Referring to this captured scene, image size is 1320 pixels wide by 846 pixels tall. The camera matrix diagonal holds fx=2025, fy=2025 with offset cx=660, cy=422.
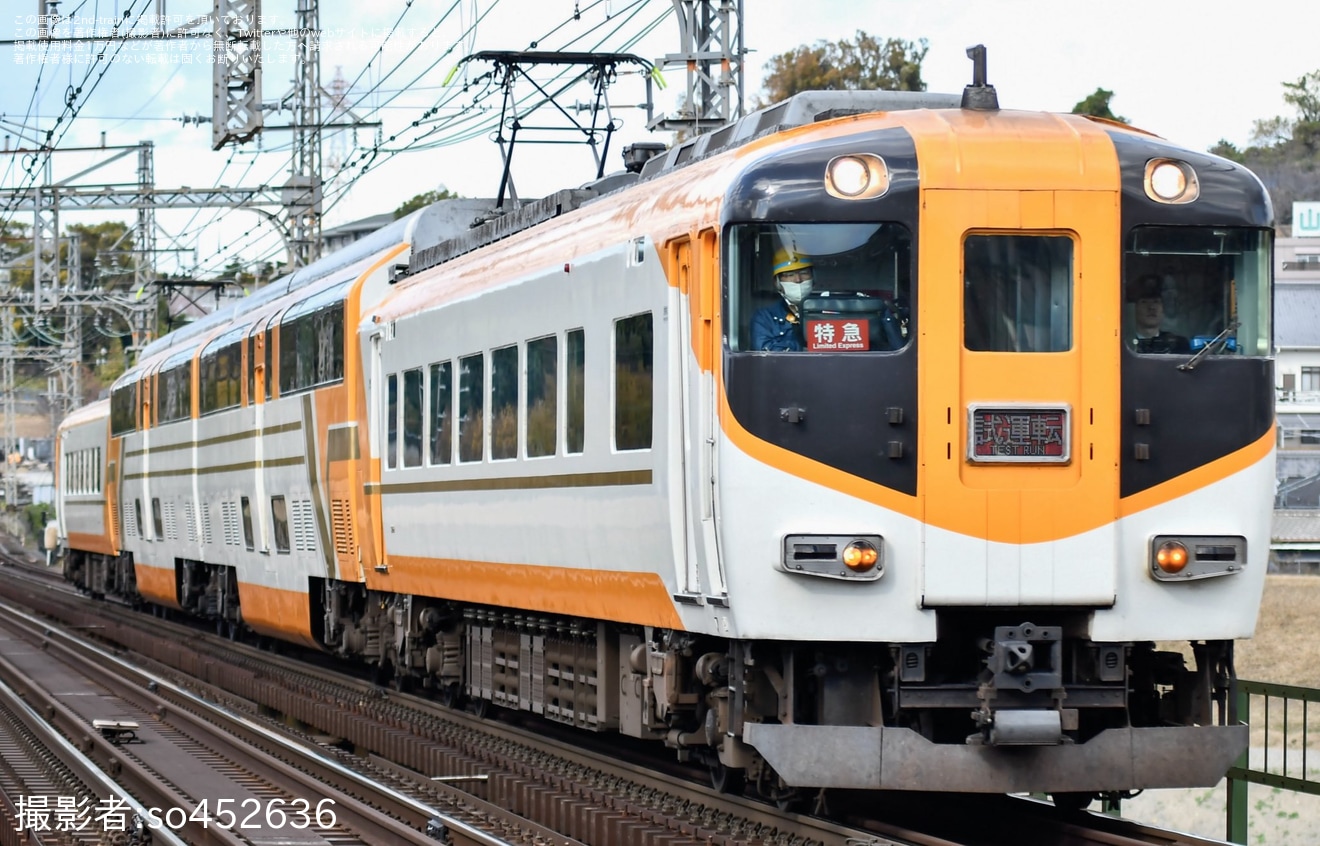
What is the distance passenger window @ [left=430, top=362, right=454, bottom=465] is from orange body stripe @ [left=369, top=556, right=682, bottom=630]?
0.71 meters

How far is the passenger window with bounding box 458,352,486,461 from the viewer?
12.6 metres

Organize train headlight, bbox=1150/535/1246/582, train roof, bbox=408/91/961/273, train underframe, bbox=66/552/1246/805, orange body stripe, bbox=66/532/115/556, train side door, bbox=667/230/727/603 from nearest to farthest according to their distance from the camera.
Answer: train underframe, bbox=66/552/1246/805
train headlight, bbox=1150/535/1246/582
train side door, bbox=667/230/727/603
train roof, bbox=408/91/961/273
orange body stripe, bbox=66/532/115/556

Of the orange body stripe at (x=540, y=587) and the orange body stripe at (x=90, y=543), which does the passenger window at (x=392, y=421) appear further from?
the orange body stripe at (x=90, y=543)

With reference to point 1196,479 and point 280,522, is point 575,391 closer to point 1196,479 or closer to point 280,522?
point 1196,479

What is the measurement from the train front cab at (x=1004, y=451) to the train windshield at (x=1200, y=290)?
0.01 meters

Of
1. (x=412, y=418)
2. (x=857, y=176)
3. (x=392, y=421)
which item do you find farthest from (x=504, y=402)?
(x=857, y=176)

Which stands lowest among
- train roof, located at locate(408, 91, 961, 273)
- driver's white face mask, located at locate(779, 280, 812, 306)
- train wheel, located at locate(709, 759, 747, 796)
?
train wheel, located at locate(709, 759, 747, 796)

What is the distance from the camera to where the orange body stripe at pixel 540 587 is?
988 cm

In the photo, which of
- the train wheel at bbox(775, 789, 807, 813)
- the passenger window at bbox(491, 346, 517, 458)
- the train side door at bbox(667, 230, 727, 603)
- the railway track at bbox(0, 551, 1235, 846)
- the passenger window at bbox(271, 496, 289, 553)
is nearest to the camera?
the train side door at bbox(667, 230, 727, 603)

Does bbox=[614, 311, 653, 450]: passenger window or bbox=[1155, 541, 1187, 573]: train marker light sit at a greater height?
bbox=[614, 311, 653, 450]: passenger window

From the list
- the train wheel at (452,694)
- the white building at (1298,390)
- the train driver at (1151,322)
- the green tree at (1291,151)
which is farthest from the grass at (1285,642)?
the green tree at (1291,151)

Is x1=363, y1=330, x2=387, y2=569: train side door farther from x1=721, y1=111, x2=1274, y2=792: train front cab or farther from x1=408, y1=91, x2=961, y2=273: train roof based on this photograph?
x1=721, y1=111, x2=1274, y2=792: train front cab

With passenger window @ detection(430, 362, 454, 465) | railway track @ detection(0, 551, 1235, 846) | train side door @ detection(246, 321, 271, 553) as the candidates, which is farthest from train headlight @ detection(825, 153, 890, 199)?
train side door @ detection(246, 321, 271, 553)

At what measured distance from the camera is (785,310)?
28.5 feet
